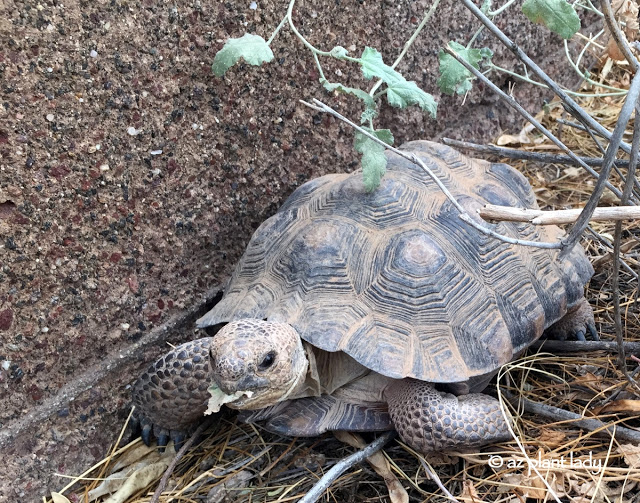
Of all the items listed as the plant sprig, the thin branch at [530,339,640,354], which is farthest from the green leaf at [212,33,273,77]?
the thin branch at [530,339,640,354]

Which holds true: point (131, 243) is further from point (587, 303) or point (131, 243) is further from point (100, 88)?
point (587, 303)

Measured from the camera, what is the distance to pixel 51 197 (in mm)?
1847

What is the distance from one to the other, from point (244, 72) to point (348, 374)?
124 cm

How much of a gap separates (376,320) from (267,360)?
0.41m

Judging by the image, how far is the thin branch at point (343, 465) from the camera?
1.72 meters

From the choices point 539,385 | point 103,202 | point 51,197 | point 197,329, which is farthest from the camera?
point 197,329

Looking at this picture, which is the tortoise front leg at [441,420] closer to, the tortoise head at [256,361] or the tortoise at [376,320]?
the tortoise at [376,320]

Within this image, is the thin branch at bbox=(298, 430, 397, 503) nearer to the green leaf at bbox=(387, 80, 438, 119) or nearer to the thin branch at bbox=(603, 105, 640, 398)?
the thin branch at bbox=(603, 105, 640, 398)

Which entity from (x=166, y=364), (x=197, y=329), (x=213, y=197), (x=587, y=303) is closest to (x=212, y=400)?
(x=166, y=364)

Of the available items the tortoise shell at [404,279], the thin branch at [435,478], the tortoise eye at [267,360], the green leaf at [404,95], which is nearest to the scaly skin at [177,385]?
the tortoise shell at [404,279]

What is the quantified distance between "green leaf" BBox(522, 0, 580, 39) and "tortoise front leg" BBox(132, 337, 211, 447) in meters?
1.56

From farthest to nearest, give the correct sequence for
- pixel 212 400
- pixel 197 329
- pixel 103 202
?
pixel 197 329
pixel 103 202
pixel 212 400

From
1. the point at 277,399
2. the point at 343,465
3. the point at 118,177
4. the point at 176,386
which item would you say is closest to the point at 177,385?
the point at 176,386

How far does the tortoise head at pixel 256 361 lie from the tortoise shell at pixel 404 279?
106 mm
